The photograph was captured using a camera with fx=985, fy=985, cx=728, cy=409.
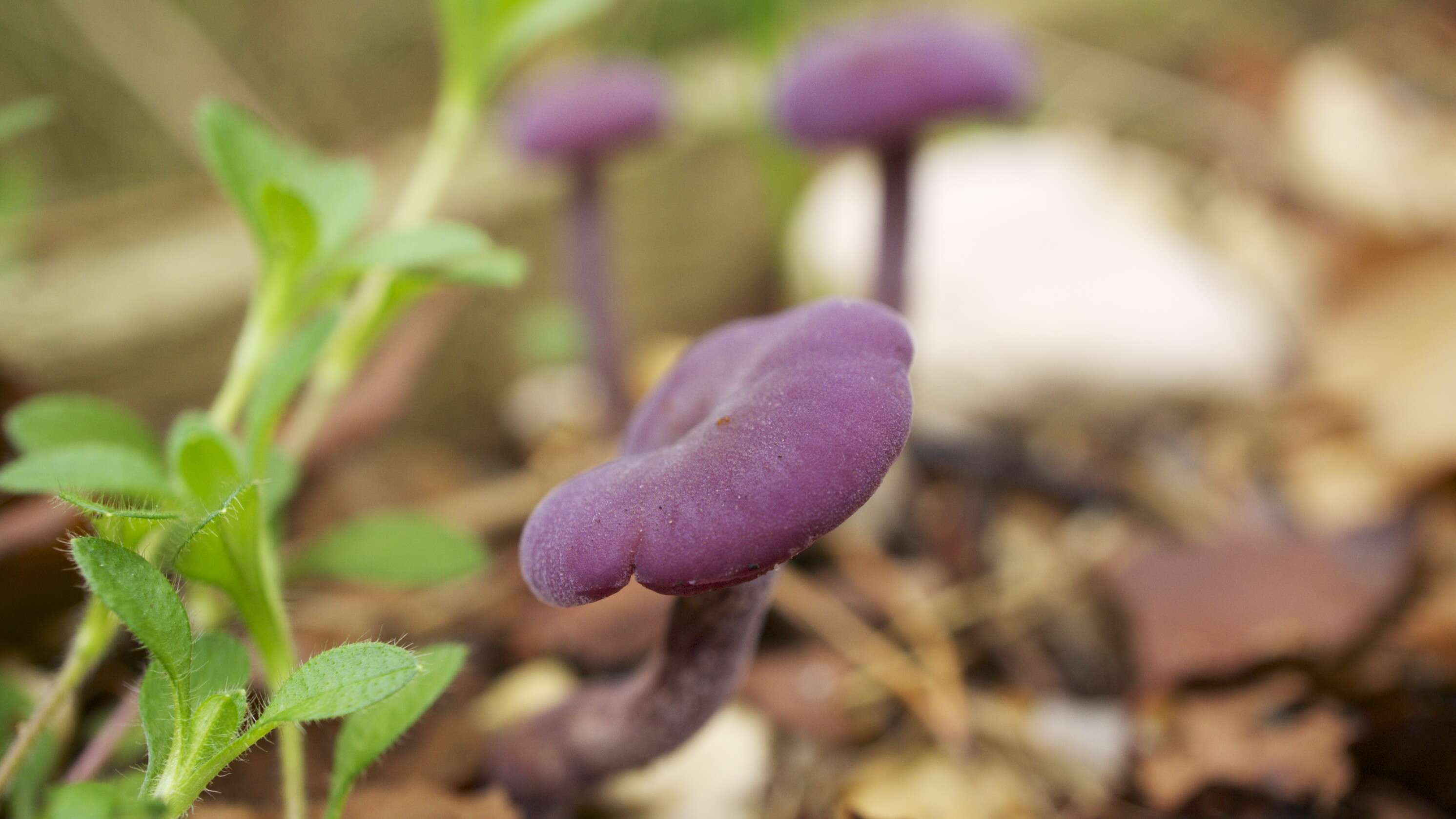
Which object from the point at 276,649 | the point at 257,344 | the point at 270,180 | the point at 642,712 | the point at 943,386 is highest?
the point at 270,180

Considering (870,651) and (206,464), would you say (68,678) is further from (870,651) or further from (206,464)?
(870,651)

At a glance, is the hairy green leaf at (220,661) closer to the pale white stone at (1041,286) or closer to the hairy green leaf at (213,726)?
the hairy green leaf at (213,726)

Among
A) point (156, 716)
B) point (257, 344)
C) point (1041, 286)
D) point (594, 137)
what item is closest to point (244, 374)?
point (257, 344)

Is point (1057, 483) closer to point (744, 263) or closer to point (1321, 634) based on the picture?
point (1321, 634)

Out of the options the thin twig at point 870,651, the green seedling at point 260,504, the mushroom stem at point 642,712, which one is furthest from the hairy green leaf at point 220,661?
the thin twig at point 870,651

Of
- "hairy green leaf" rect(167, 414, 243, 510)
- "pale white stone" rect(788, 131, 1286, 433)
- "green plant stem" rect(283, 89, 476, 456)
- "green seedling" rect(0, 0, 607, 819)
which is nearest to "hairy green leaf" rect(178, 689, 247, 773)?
"green seedling" rect(0, 0, 607, 819)

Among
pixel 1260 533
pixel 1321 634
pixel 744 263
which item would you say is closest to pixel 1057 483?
pixel 1260 533

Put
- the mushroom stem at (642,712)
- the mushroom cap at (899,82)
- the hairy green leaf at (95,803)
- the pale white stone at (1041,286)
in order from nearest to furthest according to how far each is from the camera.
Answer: the hairy green leaf at (95,803) → the mushroom stem at (642,712) → the mushroom cap at (899,82) → the pale white stone at (1041,286)
